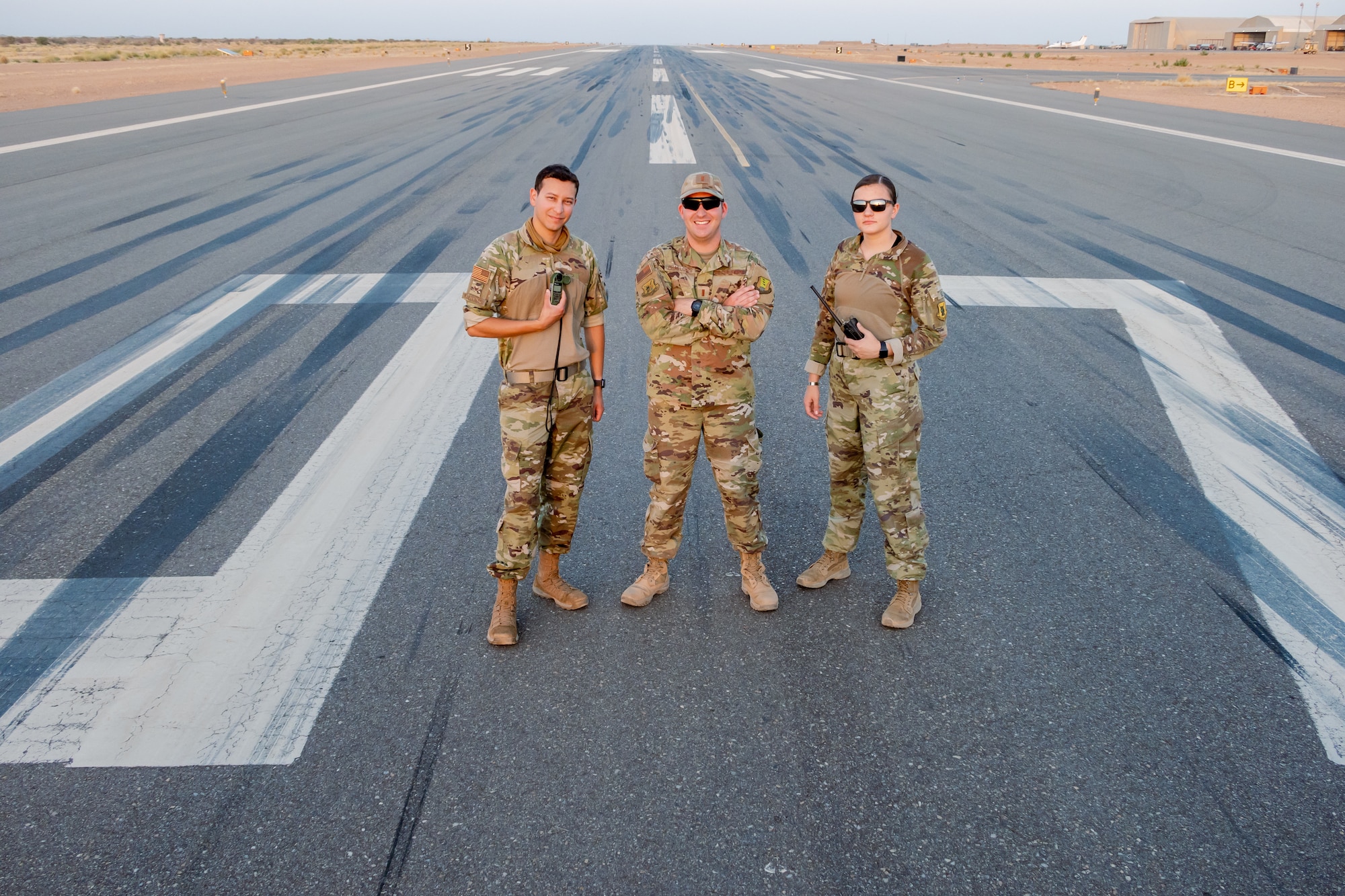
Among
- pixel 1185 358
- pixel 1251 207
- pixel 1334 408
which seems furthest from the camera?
pixel 1251 207

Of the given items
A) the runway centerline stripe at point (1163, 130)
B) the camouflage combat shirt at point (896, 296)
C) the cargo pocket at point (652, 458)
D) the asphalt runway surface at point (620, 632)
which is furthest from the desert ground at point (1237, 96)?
the cargo pocket at point (652, 458)

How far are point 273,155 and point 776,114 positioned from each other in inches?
493

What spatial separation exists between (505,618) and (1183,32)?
136 metres

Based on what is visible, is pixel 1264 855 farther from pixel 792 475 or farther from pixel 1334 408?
pixel 1334 408

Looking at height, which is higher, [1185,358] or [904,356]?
[904,356]

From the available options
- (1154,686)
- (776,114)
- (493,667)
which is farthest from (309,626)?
(776,114)

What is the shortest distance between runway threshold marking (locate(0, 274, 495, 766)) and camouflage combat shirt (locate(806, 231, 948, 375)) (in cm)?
245

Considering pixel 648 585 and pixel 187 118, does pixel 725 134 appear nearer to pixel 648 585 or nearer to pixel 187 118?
pixel 187 118

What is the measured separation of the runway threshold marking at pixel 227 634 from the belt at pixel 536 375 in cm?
121

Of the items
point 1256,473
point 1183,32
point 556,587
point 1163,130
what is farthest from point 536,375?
point 1183,32

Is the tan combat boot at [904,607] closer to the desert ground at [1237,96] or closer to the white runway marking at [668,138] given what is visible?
the white runway marking at [668,138]

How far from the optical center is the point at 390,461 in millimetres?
4984

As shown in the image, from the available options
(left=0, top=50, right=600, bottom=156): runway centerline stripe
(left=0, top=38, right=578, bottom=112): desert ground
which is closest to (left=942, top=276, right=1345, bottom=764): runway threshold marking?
(left=0, top=50, right=600, bottom=156): runway centerline stripe

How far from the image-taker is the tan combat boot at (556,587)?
376cm
